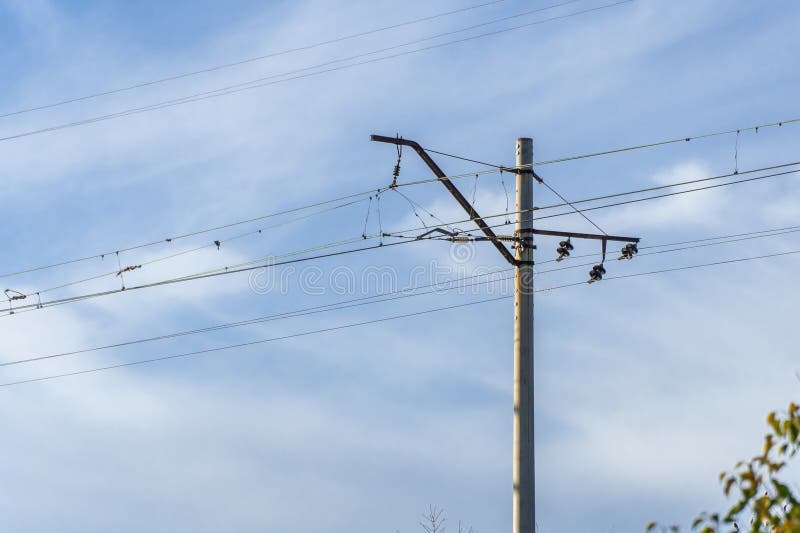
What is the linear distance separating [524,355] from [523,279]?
109 cm

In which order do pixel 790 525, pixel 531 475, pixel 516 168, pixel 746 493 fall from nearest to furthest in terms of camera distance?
pixel 790 525, pixel 746 493, pixel 531 475, pixel 516 168

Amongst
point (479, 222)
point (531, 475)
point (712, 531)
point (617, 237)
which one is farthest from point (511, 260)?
point (712, 531)

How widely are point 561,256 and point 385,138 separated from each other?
3047 mm

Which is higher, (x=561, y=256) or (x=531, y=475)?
(x=561, y=256)

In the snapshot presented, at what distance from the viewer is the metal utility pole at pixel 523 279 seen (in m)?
16.3

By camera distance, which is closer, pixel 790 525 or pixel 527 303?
pixel 790 525

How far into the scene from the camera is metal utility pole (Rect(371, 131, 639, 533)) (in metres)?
16.3

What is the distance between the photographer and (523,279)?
17.1 m

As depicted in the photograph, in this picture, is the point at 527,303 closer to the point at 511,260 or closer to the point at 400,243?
the point at 511,260

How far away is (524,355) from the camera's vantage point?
16.8 metres

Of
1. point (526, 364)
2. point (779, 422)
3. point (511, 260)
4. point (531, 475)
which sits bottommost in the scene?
point (779, 422)

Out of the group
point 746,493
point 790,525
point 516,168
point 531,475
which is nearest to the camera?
point 790,525

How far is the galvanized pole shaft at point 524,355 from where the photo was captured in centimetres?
1625

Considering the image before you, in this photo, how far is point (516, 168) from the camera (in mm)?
17531
